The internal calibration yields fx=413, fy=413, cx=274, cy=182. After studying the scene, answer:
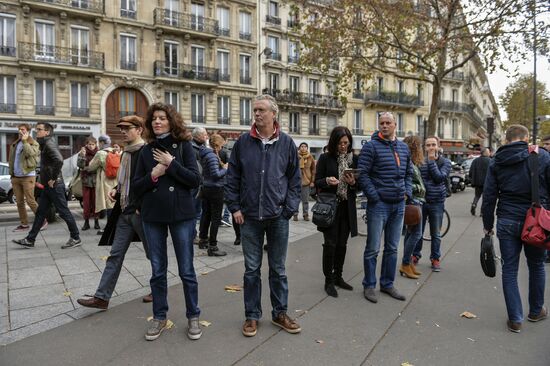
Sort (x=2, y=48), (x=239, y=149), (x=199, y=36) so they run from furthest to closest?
(x=199, y=36), (x=2, y=48), (x=239, y=149)

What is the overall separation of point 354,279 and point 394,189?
1403mm

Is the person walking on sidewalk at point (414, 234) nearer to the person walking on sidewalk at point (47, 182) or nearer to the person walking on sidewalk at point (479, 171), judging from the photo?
the person walking on sidewalk at point (47, 182)

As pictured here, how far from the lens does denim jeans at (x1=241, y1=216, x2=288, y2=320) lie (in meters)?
3.50

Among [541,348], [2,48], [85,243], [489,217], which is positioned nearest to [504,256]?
[489,217]

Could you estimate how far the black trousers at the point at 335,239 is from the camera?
4527 millimetres

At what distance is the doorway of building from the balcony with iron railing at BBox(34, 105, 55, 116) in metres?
3.18

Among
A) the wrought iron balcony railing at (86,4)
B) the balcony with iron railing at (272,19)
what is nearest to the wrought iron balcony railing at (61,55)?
the wrought iron balcony railing at (86,4)

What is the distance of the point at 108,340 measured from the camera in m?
3.33

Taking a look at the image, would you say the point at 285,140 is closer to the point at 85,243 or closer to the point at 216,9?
the point at 85,243

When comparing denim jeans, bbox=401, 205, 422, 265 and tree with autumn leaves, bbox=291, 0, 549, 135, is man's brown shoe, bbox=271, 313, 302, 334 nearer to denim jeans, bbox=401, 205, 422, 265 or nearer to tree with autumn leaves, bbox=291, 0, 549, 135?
denim jeans, bbox=401, 205, 422, 265

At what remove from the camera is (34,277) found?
4949 millimetres

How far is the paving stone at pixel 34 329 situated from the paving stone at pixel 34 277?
3.92 ft

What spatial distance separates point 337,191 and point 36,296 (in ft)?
11.0

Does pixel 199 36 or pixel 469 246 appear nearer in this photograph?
pixel 469 246
